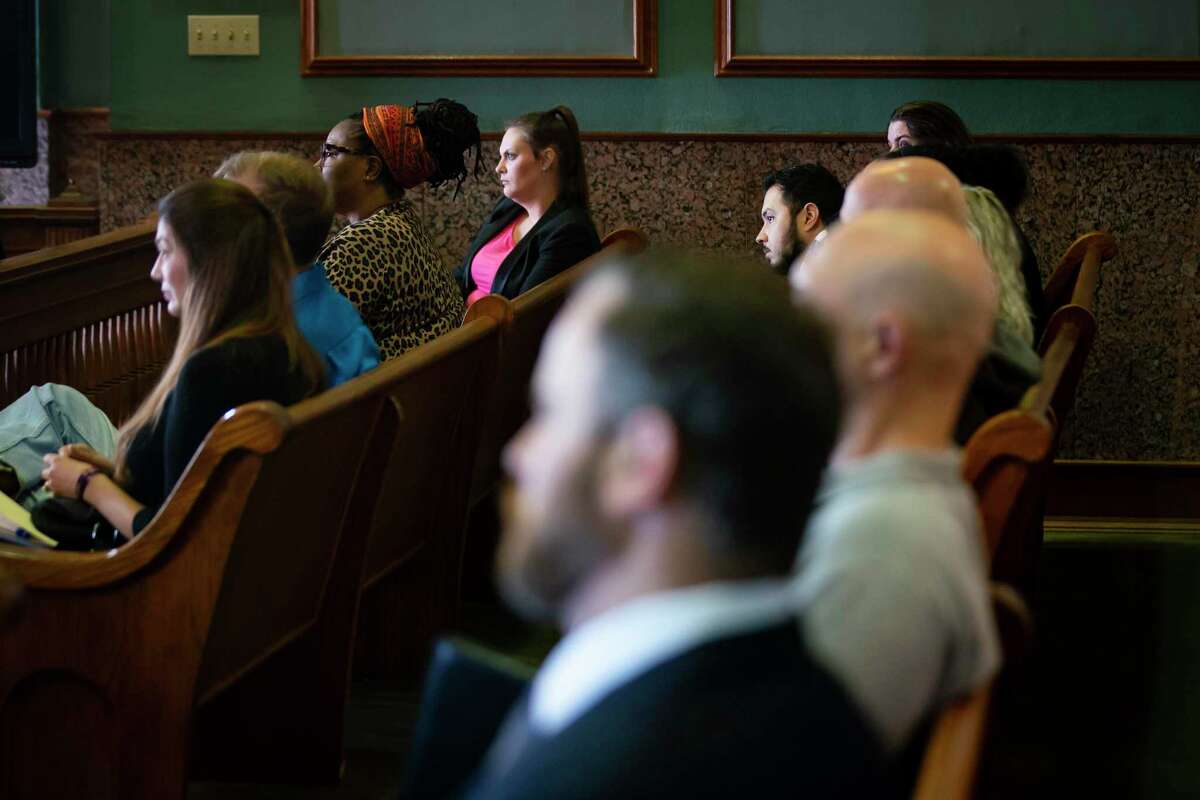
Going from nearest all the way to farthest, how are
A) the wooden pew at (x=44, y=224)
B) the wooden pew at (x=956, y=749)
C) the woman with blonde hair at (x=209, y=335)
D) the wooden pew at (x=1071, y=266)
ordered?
1. the wooden pew at (x=956, y=749)
2. the woman with blonde hair at (x=209, y=335)
3. the wooden pew at (x=1071, y=266)
4. the wooden pew at (x=44, y=224)

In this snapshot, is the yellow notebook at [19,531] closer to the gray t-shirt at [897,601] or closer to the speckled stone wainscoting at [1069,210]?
the gray t-shirt at [897,601]

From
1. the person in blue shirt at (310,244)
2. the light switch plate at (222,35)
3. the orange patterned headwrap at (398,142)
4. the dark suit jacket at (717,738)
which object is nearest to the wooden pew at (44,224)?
the light switch plate at (222,35)

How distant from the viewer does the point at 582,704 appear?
0.91 m

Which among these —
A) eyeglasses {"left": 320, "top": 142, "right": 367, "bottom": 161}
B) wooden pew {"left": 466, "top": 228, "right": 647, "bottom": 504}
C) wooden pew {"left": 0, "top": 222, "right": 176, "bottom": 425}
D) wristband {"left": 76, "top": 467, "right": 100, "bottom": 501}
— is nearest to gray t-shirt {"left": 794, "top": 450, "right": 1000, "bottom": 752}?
wristband {"left": 76, "top": 467, "right": 100, "bottom": 501}

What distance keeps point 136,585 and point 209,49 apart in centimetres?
345

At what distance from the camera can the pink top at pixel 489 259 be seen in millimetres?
4766

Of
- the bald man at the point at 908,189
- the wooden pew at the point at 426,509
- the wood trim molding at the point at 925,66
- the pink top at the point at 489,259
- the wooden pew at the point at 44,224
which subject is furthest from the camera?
the wooden pew at the point at 44,224

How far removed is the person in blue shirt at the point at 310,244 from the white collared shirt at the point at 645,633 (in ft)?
7.26

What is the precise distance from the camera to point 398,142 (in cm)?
415

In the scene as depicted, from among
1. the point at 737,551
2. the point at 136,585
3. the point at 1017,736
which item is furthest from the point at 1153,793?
the point at 737,551

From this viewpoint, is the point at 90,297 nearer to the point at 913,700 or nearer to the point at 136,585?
the point at 136,585

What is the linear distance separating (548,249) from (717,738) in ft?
12.1

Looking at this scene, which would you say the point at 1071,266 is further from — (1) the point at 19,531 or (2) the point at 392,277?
(1) the point at 19,531

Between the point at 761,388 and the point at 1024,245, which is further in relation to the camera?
the point at 1024,245
